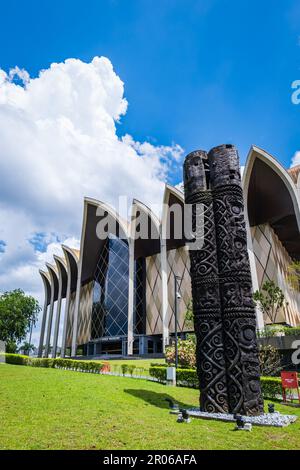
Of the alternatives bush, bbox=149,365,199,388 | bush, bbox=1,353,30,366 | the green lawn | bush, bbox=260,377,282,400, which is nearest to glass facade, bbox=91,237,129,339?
bush, bbox=1,353,30,366

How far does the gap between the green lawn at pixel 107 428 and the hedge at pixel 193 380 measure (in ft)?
8.62

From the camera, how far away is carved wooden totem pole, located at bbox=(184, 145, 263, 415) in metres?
6.96

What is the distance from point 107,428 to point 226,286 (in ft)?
13.6

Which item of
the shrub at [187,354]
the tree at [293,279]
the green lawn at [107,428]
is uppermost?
the tree at [293,279]

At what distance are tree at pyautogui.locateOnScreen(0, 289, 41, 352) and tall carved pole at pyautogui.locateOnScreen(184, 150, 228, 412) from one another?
41.2 metres

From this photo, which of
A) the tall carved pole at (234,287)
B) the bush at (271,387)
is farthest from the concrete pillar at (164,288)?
the tall carved pole at (234,287)

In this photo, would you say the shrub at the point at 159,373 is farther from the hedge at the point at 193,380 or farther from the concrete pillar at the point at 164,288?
the concrete pillar at the point at 164,288

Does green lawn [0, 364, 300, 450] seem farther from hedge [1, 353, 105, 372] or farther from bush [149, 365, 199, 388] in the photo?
hedge [1, 353, 105, 372]

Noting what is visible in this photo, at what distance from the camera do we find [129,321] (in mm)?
32594

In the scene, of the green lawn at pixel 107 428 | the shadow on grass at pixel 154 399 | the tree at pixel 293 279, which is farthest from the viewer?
the tree at pixel 293 279

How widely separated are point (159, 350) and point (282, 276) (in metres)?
16.4

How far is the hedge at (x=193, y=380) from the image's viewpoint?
35.3 feet
